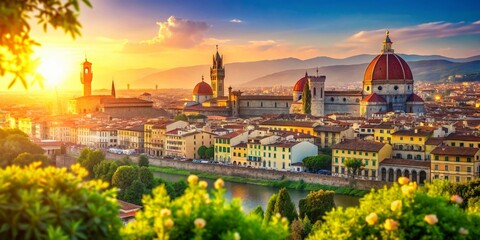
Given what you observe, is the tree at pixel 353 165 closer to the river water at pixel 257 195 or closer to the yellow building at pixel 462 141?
the river water at pixel 257 195

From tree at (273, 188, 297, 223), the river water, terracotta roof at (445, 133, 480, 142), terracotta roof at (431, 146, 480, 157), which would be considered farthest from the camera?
terracotta roof at (445, 133, 480, 142)

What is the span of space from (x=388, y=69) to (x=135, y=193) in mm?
41341

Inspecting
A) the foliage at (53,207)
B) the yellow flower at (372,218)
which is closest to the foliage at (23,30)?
the foliage at (53,207)

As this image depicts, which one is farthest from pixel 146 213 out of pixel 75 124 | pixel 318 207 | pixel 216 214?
pixel 75 124

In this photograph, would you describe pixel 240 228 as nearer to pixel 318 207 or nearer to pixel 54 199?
pixel 54 199

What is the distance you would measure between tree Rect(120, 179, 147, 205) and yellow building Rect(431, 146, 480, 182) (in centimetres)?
1455

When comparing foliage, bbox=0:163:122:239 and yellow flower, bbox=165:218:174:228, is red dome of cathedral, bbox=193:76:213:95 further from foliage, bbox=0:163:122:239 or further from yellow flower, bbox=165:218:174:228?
foliage, bbox=0:163:122:239

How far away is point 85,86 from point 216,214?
8287 cm

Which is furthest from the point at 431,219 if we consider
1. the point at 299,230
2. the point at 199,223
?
the point at 299,230

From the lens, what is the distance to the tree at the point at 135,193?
81.7 ft

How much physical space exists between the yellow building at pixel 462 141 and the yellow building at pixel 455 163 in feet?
10.2

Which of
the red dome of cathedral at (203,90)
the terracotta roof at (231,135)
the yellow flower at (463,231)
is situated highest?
the red dome of cathedral at (203,90)

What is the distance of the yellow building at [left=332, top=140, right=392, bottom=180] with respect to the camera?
3353 centimetres

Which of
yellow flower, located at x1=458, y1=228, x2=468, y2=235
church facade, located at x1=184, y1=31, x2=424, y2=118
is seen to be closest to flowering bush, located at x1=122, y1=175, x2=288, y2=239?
yellow flower, located at x1=458, y1=228, x2=468, y2=235
